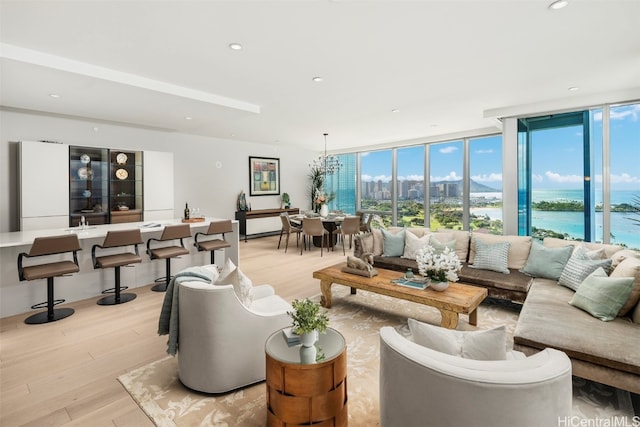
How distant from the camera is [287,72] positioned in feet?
11.3

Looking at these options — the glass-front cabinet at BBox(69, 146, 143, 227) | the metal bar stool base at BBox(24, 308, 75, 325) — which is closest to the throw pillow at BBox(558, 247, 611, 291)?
the metal bar stool base at BBox(24, 308, 75, 325)

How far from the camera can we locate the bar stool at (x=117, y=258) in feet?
12.2

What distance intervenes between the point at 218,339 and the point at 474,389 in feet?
5.27

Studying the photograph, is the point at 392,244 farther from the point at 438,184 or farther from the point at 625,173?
the point at 438,184

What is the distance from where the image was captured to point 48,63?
2994 mm

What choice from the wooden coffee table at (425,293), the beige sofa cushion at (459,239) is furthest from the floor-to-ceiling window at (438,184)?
the wooden coffee table at (425,293)

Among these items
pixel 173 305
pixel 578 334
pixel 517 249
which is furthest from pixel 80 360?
pixel 517 249

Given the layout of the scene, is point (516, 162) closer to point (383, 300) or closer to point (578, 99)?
point (578, 99)

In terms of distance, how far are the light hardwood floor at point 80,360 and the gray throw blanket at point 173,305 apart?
1.45 ft

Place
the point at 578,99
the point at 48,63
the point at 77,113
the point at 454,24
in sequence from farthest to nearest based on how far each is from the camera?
the point at 77,113
the point at 578,99
the point at 48,63
the point at 454,24

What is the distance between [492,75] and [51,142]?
6518 millimetres

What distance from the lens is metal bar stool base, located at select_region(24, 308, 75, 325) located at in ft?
11.0

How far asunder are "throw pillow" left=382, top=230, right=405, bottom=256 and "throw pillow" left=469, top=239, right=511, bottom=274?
0.98 meters

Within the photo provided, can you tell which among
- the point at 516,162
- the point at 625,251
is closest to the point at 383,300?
the point at 625,251
